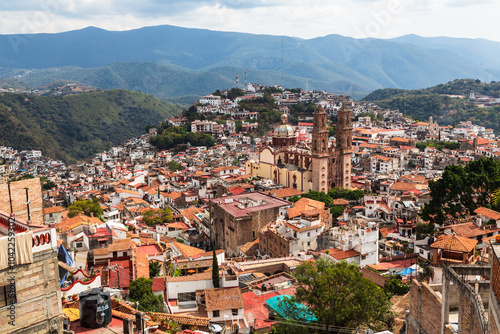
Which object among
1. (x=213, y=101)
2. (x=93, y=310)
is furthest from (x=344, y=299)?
(x=213, y=101)

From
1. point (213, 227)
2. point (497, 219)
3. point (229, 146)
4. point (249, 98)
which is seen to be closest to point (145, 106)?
point (249, 98)

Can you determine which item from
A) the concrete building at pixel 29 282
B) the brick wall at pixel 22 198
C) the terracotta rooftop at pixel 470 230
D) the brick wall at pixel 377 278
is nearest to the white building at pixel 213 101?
the terracotta rooftop at pixel 470 230

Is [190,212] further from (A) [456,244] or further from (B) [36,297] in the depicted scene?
(B) [36,297]

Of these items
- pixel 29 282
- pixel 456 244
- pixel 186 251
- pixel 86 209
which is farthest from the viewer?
pixel 86 209

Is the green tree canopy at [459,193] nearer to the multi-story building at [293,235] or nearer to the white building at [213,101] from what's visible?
the multi-story building at [293,235]

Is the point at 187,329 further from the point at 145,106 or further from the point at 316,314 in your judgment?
the point at 145,106

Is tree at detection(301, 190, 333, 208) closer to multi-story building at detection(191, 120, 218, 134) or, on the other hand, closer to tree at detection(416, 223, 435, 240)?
tree at detection(416, 223, 435, 240)

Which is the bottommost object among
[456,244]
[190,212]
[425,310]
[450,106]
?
[190,212]
